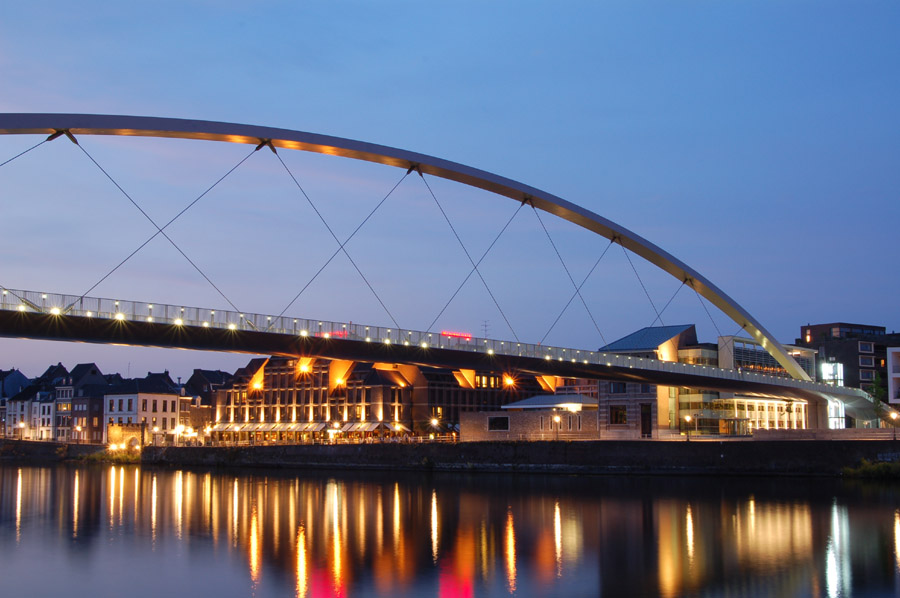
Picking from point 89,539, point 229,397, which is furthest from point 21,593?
point 229,397

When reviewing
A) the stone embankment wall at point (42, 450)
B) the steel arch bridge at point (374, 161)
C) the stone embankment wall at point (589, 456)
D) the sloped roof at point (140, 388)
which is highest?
the steel arch bridge at point (374, 161)

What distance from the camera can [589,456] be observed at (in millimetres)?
60000

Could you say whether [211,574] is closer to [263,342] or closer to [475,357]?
[263,342]

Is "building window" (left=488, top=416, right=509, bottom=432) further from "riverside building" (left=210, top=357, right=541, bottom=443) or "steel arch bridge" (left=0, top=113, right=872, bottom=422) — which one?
"riverside building" (left=210, top=357, right=541, bottom=443)

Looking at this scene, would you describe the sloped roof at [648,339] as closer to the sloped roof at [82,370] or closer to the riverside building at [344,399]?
the riverside building at [344,399]

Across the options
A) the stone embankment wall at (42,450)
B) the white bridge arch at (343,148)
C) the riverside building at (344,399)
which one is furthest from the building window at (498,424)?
the stone embankment wall at (42,450)

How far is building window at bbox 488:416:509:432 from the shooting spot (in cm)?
7087

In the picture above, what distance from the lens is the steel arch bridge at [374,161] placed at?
34156mm

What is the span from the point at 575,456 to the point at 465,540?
29727mm

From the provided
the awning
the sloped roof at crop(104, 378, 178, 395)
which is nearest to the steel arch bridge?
the awning

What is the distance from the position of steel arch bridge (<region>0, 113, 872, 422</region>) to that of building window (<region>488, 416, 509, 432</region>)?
1124cm

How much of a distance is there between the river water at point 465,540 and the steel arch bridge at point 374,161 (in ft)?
26.9

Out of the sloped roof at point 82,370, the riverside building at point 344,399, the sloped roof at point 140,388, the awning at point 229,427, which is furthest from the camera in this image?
the sloped roof at point 82,370

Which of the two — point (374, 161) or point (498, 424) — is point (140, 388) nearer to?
point (498, 424)
